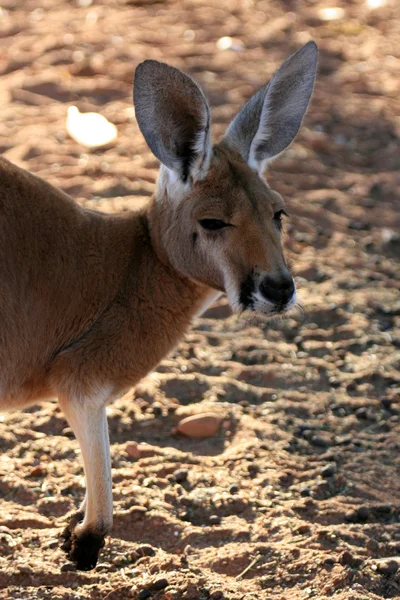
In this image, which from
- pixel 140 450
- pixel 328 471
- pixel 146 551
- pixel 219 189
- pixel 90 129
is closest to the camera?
pixel 219 189

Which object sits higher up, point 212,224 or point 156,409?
point 212,224

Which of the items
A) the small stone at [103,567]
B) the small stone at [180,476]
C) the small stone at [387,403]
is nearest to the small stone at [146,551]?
the small stone at [103,567]

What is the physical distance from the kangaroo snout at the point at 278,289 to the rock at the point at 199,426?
4.61 ft

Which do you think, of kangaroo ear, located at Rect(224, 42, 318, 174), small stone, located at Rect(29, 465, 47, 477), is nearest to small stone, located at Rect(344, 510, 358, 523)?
small stone, located at Rect(29, 465, 47, 477)

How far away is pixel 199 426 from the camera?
4680mm

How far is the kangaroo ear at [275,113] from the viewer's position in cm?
388

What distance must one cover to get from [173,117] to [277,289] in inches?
29.9

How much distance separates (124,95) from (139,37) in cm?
141

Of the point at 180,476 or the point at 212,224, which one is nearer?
the point at 212,224

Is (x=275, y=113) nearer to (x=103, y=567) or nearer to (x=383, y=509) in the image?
(x=383, y=509)

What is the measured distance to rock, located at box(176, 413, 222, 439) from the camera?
184 inches

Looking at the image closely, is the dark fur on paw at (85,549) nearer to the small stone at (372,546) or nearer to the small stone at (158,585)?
the small stone at (158,585)

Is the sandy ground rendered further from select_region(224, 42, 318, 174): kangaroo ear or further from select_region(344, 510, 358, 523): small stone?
select_region(224, 42, 318, 174): kangaroo ear

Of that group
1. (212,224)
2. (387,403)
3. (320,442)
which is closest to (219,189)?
(212,224)
